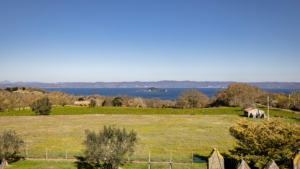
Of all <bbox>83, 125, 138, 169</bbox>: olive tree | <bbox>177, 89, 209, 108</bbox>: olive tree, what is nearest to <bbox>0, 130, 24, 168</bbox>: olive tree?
<bbox>83, 125, 138, 169</bbox>: olive tree

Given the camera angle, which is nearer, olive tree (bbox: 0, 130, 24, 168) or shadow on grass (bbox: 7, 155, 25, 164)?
olive tree (bbox: 0, 130, 24, 168)

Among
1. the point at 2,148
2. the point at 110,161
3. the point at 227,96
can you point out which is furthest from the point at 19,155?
the point at 227,96

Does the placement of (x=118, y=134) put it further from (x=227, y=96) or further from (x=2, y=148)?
(x=227, y=96)

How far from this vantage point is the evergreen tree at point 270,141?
10672mm

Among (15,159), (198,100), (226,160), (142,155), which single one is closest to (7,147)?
(15,159)

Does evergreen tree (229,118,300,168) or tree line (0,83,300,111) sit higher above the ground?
evergreen tree (229,118,300,168)

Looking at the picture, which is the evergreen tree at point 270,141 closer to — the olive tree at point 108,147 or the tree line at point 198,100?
the olive tree at point 108,147

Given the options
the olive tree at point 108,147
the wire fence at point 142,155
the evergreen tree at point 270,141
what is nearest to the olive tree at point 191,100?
the wire fence at point 142,155

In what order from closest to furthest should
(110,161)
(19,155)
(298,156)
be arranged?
1. (298,156)
2. (110,161)
3. (19,155)

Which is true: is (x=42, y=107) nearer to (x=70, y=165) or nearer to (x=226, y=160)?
(x=70, y=165)

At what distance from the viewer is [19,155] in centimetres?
1711

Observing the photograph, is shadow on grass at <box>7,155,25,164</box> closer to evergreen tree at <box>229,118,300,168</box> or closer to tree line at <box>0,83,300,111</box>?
evergreen tree at <box>229,118,300,168</box>

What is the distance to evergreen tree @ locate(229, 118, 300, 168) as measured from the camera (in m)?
10.7

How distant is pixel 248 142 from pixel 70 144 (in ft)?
59.8
